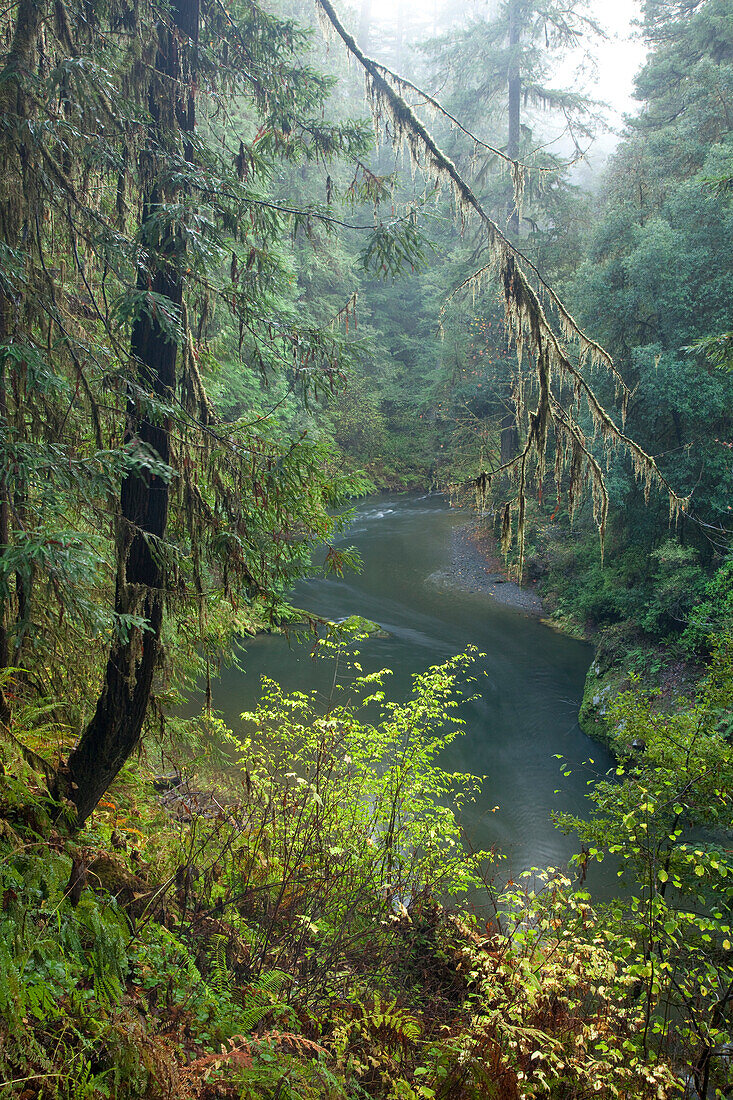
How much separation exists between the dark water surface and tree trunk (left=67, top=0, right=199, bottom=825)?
5761mm

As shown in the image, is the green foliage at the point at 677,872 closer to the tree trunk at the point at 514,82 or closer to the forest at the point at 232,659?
the forest at the point at 232,659

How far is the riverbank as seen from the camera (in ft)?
55.3

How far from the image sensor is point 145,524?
3869mm

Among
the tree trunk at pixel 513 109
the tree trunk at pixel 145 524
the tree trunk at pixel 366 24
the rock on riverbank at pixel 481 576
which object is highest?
the tree trunk at pixel 366 24

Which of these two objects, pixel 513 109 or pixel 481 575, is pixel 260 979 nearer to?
pixel 481 575

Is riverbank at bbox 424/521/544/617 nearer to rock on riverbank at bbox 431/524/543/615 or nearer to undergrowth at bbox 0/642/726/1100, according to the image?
rock on riverbank at bbox 431/524/543/615

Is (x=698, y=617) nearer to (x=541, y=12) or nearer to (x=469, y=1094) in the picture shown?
(x=469, y=1094)

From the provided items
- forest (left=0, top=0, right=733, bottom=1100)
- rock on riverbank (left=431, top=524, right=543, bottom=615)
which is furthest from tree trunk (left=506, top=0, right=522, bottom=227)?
forest (left=0, top=0, right=733, bottom=1100)

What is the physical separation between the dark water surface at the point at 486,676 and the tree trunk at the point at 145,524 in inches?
227

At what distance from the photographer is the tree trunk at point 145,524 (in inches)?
144

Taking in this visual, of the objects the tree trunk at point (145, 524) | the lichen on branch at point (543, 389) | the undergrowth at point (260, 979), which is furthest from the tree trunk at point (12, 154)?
the lichen on branch at point (543, 389)

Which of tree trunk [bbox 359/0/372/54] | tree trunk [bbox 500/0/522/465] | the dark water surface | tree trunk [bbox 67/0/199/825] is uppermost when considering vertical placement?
tree trunk [bbox 359/0/372/54]

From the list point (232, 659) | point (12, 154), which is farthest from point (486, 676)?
point (12, 154)

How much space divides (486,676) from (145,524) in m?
9.89
